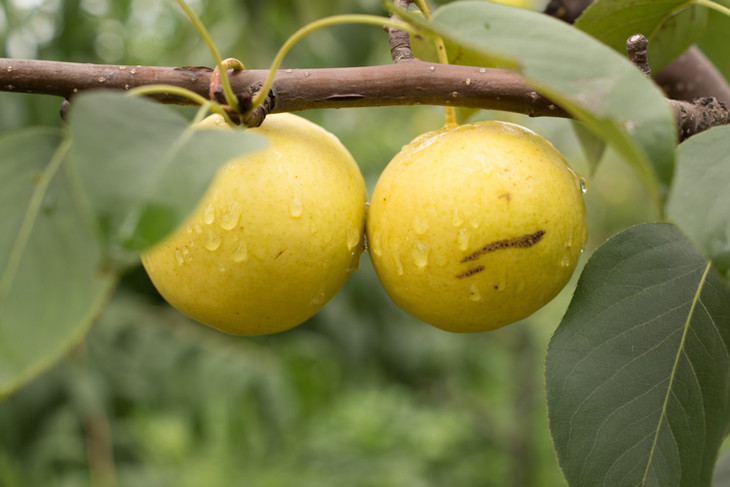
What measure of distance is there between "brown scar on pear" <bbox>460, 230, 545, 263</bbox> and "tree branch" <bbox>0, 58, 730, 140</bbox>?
166 millimetres

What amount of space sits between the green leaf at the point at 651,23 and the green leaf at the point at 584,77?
1.30 ft

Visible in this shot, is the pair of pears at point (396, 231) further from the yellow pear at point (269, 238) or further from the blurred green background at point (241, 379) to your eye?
the blurred green background at point (241, 379)

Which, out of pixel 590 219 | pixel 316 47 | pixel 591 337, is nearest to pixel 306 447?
pixel 316 47

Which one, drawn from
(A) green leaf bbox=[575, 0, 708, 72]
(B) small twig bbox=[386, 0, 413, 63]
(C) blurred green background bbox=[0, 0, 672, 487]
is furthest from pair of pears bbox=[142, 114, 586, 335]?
(C) blurred green background bbox=[0, 0, 672, 487]

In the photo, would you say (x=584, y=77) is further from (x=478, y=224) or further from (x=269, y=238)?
(x=269, y=238)

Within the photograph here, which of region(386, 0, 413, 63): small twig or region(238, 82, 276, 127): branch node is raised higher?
region(386, 0, 413, 63): small twig

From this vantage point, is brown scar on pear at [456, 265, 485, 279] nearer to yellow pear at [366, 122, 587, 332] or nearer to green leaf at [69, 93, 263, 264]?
yellow pear at [366, 122, 587, 332]

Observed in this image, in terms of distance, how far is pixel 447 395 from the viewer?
4613mm

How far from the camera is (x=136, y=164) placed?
0.46 m

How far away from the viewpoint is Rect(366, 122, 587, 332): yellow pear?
0.69 meters

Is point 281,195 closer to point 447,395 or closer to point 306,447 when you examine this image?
point 306,447

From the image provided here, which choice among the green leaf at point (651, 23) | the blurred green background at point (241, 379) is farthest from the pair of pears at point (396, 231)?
the blurred green background at point (241, 379)

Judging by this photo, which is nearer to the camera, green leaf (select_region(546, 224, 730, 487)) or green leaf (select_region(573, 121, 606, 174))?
green leaf (select_region(546, 224, 730, 487))

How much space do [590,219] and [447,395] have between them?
167 cm
